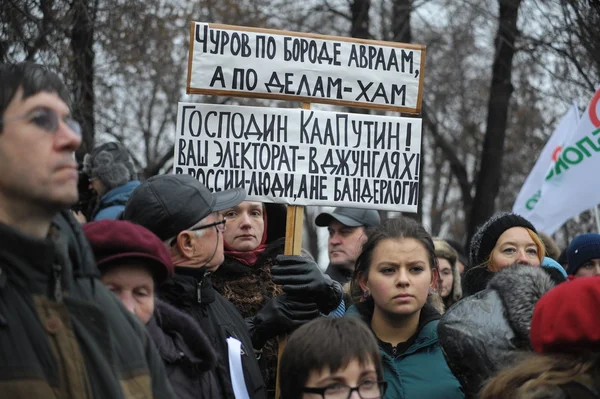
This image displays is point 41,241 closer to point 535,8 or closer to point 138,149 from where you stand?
point 535,8

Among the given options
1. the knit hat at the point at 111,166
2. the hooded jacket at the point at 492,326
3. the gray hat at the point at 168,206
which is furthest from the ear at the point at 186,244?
the knit hat at the point at 111,166

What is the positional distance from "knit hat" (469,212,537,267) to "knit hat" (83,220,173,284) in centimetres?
277

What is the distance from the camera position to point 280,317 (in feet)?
16.0

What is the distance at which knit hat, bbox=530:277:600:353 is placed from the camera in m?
3.25

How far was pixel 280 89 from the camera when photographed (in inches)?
218

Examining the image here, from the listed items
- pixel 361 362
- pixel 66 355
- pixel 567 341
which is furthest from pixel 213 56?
pixel 66 355

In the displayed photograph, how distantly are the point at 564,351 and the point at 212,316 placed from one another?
1692 mm

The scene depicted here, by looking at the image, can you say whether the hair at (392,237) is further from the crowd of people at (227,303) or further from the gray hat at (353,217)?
the gray hat at (353,217)

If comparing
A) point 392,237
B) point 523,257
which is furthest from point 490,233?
point 392,237

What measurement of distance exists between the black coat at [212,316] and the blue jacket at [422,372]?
1.94 feet

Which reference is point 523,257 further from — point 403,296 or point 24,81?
point 24,81

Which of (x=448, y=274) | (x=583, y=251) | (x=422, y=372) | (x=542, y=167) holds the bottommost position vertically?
(x=422, y=372)

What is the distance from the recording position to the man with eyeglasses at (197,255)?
4.18m

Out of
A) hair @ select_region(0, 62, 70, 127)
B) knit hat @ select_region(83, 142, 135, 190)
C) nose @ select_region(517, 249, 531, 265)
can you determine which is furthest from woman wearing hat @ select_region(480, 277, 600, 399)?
knit hat @ select_region(83, 142, 135, 190)
